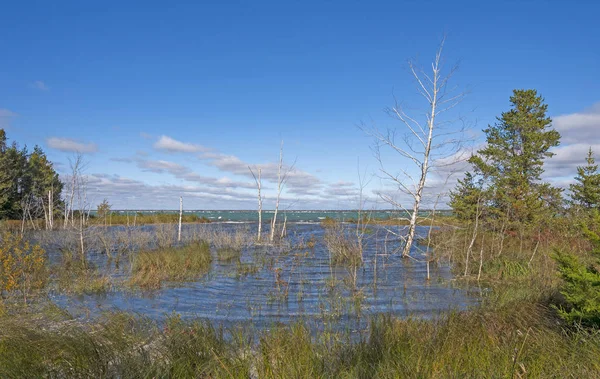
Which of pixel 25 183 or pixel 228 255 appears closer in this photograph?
pixel 228 255

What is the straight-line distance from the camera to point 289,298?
11.0 m

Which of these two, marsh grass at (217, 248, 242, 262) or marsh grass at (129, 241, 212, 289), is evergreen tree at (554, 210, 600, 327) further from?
marsh grass at (217, 248, 242, 262)

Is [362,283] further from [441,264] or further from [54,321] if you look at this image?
[54,321]

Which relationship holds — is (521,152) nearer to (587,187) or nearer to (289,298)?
(587,187)

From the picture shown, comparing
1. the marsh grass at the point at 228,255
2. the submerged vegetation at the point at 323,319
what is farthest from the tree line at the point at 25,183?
the marsh grass at the point at 228,255

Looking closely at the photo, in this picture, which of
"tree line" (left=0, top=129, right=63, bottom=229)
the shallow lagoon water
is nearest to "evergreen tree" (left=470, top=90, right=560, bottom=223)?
the shallow lagoon water

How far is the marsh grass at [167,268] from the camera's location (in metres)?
12.6

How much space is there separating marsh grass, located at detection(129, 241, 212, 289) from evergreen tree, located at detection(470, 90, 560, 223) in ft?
56.6

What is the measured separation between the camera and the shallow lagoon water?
350 inches

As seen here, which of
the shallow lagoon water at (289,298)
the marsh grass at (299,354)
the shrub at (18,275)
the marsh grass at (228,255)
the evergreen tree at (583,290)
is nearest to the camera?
the marsh grass at (299,354)

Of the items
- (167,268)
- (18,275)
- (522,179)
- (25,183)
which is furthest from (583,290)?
(25,183)

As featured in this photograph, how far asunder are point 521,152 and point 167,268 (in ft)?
73.2

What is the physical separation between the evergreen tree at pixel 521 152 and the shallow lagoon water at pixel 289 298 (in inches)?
492

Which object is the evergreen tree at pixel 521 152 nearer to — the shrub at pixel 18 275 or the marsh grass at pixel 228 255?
the marsh grass at pixel 228 255
